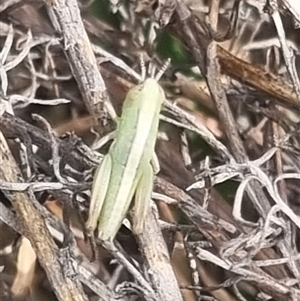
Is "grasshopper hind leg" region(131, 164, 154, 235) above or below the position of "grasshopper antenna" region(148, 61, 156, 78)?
below

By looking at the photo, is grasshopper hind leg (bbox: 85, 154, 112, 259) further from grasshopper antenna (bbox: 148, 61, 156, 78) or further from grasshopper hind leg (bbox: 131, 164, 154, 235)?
grasshopper antenna (bbox: 148, 61, 156, 78)

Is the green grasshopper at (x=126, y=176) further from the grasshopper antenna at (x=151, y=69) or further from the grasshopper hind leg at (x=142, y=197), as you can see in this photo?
the grasshopper antenna at (x=151, y=69)

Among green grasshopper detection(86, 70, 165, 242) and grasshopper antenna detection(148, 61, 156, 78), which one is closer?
green grasshopper detection(86, 70, 165, 242)

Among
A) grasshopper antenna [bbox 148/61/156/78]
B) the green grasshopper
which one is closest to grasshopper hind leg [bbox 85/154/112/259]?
the green grasshopper

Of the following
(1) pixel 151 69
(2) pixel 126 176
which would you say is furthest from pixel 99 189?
(1) pixel 151 69

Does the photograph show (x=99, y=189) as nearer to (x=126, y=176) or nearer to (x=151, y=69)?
(x=126, y=176)

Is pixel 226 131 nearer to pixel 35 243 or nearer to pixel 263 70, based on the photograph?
pixel 263 70

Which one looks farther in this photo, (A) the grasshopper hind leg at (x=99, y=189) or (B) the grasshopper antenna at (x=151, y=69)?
(B) the grasshopper antenna at (x=151, y=69)

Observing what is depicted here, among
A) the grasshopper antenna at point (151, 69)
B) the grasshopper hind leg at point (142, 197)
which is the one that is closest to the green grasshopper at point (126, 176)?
the grasshopper hind leg at point (142, 197)
